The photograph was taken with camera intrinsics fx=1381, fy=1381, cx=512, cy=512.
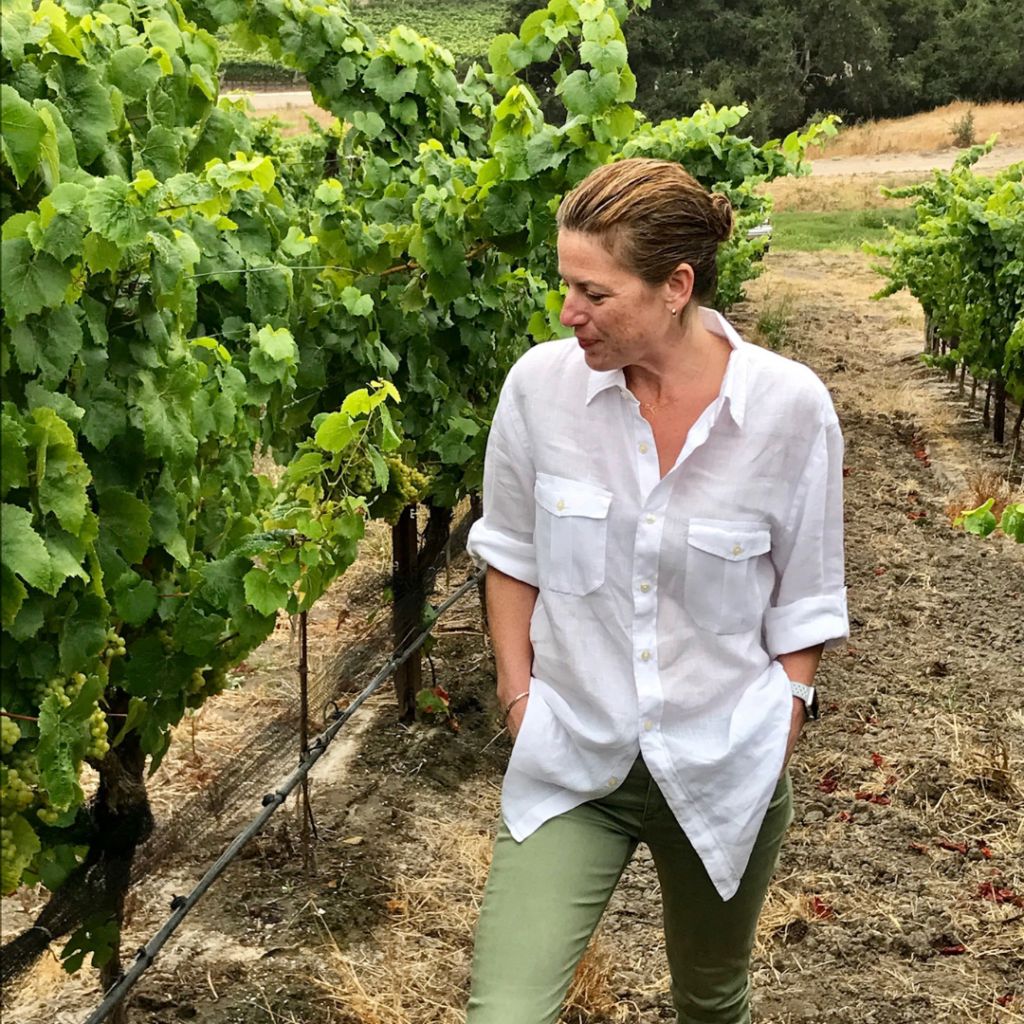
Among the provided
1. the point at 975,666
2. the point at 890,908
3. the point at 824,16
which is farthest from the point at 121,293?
the point at 824,16

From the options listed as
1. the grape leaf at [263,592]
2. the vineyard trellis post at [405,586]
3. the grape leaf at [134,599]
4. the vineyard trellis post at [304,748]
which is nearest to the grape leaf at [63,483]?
the grape leaf at [134,599]

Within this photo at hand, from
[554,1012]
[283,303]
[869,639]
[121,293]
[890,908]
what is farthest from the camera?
[869,639]

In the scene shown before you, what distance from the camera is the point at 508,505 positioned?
2.43 m

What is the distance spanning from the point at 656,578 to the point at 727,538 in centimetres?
13

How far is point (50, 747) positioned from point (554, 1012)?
86cm

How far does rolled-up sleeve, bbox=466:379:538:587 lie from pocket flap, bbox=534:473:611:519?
0.09 meters

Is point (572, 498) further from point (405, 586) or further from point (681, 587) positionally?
point (405, 586)

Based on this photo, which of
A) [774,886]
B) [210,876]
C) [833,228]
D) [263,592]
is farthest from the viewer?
[833,228]

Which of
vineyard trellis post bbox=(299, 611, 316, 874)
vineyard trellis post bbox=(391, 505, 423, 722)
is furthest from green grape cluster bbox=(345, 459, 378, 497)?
vineyard trellis post bbox=(391, 505, 423, 722)

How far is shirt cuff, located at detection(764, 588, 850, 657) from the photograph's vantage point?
91.4 inches

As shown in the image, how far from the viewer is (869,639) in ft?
20.9

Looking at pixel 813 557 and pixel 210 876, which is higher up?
pixel 813 557

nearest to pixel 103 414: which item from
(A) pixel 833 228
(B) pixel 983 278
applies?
(B) pixel 983 278

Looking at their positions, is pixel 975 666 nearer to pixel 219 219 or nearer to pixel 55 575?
pixel 219 219
